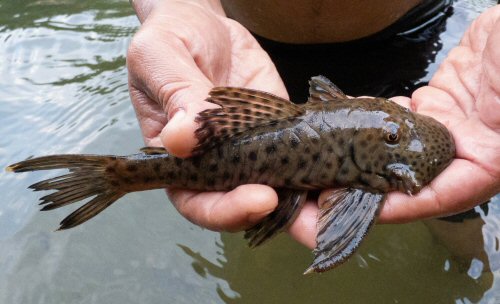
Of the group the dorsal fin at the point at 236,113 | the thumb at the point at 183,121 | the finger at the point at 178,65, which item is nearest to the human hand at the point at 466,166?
the dorsal fin at the point at 236,113

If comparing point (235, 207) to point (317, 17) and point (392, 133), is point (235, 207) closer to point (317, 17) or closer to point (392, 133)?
point (392, 133)

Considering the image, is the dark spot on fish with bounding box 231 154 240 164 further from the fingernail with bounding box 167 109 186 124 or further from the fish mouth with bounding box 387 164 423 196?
the fish mouth with bounding box 387 164 423 196

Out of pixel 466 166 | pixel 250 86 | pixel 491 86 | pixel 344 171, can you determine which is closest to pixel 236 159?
pixel 344 171

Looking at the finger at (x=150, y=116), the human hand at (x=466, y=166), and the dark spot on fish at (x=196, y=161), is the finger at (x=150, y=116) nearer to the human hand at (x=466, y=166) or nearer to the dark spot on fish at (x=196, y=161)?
the dark spot on fish at (x=196, y=161)

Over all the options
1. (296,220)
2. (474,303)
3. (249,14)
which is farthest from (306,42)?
Result: (474,303)

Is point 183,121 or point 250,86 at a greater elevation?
point 183,121

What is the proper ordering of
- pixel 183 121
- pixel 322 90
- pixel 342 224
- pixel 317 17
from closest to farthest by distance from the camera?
pixel 183 121 → pixel 342 224 → pixel 322 90 → pixel 317 17

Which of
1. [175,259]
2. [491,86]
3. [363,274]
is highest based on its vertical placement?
[491,86]

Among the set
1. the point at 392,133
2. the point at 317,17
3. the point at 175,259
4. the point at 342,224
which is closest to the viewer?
the point at 342,224

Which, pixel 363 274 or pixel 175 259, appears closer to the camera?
pixel 363 274
